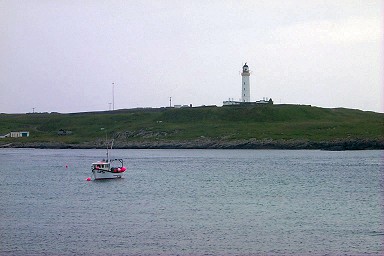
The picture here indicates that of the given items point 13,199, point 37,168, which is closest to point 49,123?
point 37,168

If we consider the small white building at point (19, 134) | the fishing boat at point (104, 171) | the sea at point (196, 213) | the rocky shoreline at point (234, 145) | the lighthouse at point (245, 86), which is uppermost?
the lighthouse at point (245, 86)

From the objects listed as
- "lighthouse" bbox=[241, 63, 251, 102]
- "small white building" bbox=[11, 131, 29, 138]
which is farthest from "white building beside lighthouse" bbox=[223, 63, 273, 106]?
"small white building" bbox=[11, 131, 29, 138]

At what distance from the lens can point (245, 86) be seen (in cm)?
A: 16200

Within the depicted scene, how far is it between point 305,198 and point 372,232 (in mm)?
15748

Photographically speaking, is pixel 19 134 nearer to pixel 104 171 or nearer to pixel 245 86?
pixel 245 86

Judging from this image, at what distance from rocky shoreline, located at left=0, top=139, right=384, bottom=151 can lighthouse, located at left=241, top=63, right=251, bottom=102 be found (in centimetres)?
2476

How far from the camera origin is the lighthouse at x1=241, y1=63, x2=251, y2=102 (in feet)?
511

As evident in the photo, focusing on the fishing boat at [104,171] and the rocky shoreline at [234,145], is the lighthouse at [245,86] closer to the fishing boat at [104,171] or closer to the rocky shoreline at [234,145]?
the rocky shoreline at [234,145]

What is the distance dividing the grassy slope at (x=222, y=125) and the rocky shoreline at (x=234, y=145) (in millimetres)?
2236

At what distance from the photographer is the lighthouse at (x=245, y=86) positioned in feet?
511

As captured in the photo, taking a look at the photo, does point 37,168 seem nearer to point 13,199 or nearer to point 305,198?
point 13,199

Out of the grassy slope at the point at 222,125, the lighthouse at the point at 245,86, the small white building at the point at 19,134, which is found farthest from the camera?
the small white building at the point at 19,134

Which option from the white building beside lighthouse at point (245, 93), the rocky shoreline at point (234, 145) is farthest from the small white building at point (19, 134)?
the white building beside lighthouse at point (245, 93)

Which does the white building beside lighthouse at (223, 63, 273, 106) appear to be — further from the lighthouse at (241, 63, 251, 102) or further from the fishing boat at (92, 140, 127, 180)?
the fishing boat at (92, 140, 127, 180)
